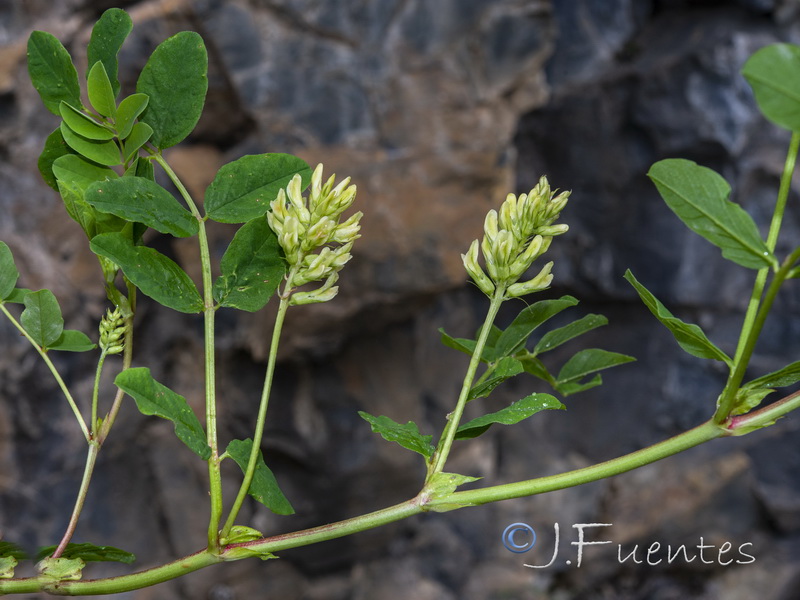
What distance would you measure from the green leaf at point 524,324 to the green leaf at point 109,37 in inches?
8.1

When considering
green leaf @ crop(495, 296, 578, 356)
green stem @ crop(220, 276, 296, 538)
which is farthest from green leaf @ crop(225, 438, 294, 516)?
green leaf @ crop(495, 296, 578, 356)

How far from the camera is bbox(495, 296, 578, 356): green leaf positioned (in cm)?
35

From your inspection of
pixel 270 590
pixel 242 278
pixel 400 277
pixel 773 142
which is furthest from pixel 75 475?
pixel 773 142

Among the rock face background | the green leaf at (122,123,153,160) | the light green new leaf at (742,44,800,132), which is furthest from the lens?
the rock face background

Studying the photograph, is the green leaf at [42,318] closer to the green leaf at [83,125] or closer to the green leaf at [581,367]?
the green leaf at [83,125]

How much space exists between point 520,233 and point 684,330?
0.07 meters

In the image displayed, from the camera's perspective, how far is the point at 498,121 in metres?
2.08

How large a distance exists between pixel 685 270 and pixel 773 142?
425mm

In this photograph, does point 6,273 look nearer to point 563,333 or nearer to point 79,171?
point 79,171

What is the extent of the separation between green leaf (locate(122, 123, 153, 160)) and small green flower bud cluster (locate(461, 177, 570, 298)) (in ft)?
0.50

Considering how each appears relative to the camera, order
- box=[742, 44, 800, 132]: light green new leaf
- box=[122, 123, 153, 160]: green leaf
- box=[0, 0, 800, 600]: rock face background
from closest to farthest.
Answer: box=[742, 44, 800, 132]: light green new leaf
box=[122, 123, 153, 160]: green leaf
box=[0, 0, 800, 600]: rock face background

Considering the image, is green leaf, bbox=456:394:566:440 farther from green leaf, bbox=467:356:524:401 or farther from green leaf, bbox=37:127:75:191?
green leaf, bbox=37:127:75:191

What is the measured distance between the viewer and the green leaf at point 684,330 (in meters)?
0.30

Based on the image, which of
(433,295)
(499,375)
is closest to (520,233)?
(499,375)
